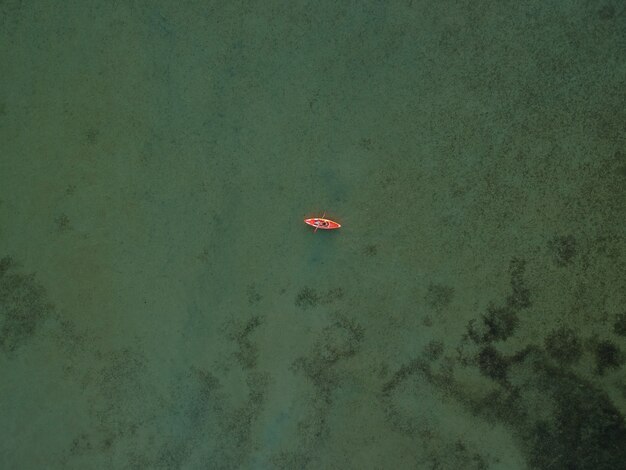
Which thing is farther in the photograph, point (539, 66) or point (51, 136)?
point (51, 136)

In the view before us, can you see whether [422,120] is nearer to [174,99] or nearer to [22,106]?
[174,99]

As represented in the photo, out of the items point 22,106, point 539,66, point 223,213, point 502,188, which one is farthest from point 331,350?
point 22,106

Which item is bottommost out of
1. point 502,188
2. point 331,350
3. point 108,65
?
point 331,350

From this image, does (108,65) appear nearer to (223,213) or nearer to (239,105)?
(239,105)

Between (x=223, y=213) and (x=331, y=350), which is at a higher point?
(x=223, y=213)
